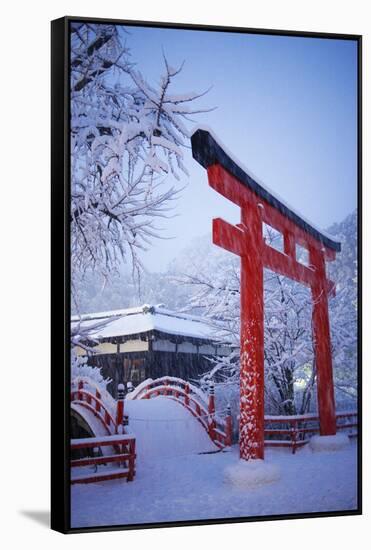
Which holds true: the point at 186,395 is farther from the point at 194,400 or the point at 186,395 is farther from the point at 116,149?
the point at 116,149

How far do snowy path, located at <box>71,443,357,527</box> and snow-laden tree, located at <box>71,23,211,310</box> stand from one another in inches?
42.7

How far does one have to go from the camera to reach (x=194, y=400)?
6094 millimetres

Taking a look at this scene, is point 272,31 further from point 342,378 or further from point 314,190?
point 342,378

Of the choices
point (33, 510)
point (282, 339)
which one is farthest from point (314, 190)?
point (33, 510)

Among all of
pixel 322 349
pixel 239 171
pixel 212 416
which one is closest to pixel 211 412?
pixel 212 416

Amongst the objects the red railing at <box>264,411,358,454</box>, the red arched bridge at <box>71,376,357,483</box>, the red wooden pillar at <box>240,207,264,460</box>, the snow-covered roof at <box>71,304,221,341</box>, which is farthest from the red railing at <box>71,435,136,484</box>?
the red railing at <box>264,411,358,454</box>

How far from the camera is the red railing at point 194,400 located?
5.99 m

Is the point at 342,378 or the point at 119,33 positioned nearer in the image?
the point at 119,33

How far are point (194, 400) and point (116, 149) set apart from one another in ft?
4.44

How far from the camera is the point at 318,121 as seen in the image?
21.1 feet

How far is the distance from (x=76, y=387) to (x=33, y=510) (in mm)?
905

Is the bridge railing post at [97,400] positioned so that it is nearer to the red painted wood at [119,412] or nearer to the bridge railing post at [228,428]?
the red painted wood at [119,412]

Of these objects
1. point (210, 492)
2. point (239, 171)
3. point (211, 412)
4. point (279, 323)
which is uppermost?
point (239, 171)

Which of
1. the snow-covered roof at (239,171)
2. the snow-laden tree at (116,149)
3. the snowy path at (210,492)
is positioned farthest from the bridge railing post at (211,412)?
the snow-covered roof at (239,171)
